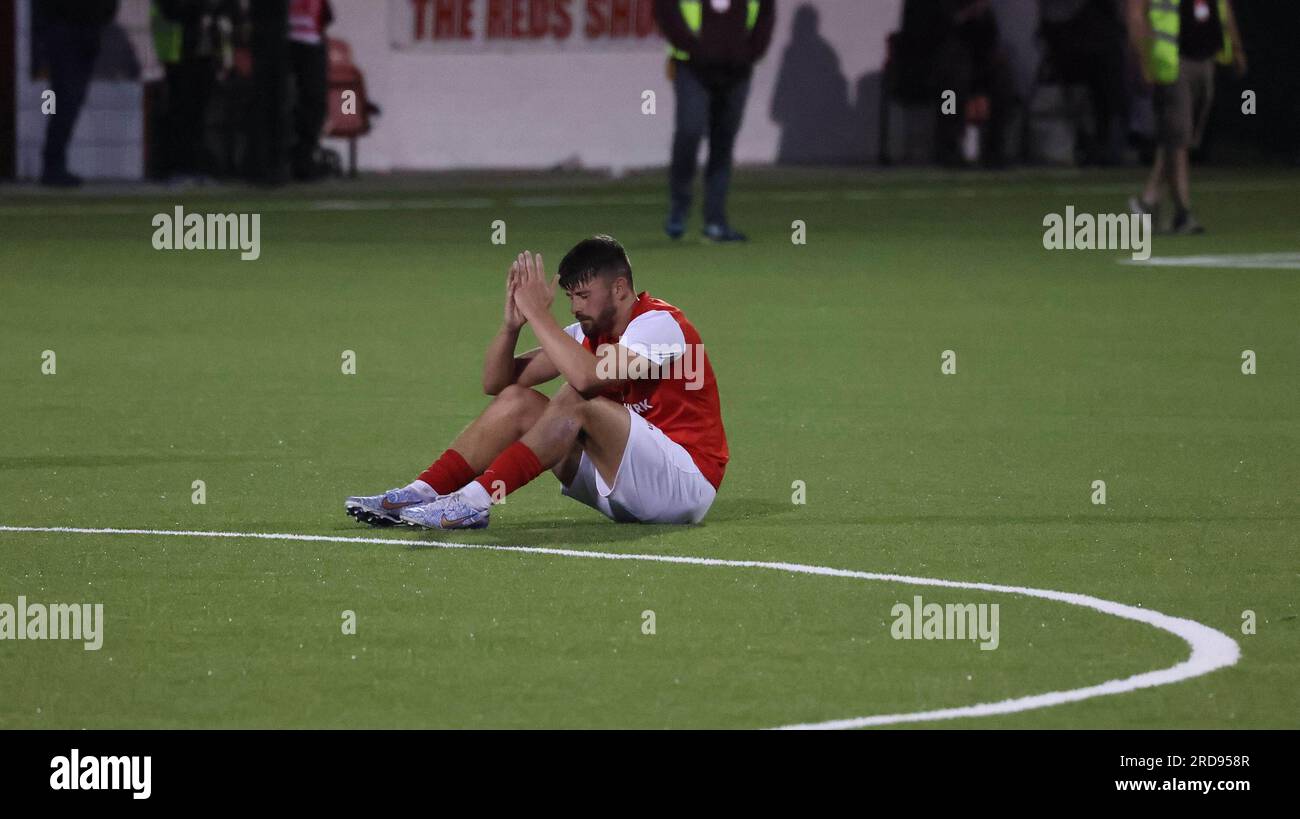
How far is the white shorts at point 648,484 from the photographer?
359 inches

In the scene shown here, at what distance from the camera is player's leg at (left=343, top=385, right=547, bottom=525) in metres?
9.22

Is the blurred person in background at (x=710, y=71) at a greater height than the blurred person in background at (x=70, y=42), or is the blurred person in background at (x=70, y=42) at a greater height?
the blurred person in background at (x=70, y=42)

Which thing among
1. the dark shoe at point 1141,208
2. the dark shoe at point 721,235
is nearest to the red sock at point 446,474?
the dark shoe at point 721,235

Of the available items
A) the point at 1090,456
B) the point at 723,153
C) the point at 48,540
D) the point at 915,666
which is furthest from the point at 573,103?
the point at 915,666

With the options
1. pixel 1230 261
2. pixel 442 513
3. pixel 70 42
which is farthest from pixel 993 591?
pixel 70 42

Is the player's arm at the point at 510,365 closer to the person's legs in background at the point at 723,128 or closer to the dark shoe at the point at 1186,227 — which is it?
the person's legs in background at the point at 723,128

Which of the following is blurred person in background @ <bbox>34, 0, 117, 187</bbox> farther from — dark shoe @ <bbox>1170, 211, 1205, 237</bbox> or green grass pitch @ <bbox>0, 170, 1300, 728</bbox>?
dark shoe @ <bbox>1170, 211, 1205, 237</bbox>

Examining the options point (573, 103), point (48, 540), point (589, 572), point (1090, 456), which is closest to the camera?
point (589, 572)

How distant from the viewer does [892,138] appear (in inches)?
1331

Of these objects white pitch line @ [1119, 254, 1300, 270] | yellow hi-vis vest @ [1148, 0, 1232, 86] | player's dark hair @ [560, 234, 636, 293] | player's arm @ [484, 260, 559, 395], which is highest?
yellow hi-vis vest @ [1148, 0, 1232, 86]

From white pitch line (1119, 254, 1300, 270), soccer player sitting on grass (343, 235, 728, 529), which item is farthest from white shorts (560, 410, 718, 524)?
white pitch line (1119, 254, 1300, 270)

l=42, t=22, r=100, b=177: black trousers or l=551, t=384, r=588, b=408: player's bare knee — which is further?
l=42, t=22, r=100, b=177: black trousers

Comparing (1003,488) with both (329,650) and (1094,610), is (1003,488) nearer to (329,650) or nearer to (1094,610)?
(1094,610)
